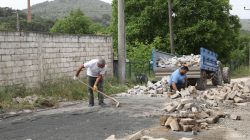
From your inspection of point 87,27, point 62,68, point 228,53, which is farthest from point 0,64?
point 87,27

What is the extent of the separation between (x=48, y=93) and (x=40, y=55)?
163 cm

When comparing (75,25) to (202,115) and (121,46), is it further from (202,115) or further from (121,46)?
(202,115)

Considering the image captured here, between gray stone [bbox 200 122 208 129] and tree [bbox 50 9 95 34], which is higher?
tree [bbox 50 9 95 34]

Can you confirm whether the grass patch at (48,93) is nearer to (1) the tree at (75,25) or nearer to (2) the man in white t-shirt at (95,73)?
(2) the man in white t-shirt at (95,73)

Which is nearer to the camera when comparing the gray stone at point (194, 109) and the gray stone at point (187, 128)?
the gray stone at point (187, 128)

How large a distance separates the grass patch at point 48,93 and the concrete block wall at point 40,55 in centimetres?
31

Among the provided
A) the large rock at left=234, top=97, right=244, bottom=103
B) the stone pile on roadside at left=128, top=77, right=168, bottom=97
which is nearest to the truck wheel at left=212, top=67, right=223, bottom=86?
the stone pile on roadside at left=128, top=77, right=168, bottom=97

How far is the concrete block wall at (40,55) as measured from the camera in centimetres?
1473

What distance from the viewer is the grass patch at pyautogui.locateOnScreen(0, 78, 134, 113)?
43.6 ft

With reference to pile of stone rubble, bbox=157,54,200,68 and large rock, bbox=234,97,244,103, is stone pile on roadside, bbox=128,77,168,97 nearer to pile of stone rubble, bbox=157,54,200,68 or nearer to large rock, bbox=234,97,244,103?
pile of stone rubble, bbox=157,54,200,68

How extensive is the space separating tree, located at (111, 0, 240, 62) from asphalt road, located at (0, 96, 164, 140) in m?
24.4

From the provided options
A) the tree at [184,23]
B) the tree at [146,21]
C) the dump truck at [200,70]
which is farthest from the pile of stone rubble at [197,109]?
the tree at [146,21]

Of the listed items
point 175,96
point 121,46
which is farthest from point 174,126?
Answer: point 121,46

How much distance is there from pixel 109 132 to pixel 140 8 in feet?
103
